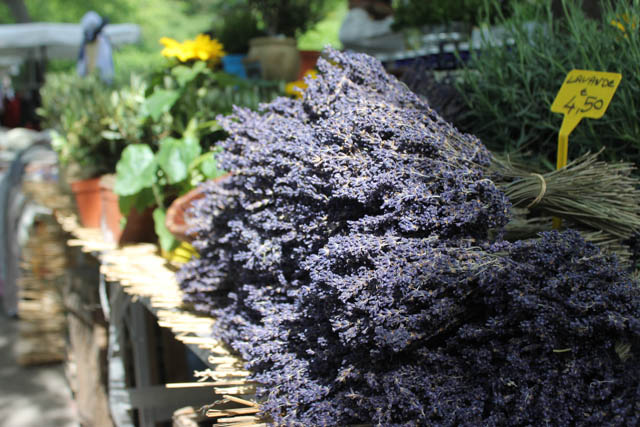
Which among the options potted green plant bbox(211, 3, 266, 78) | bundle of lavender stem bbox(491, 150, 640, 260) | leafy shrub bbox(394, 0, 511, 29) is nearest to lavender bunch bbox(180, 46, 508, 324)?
bundle of lavender stem bbox(491, 150, 640, 260)

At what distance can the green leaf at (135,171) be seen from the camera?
1.82 metres

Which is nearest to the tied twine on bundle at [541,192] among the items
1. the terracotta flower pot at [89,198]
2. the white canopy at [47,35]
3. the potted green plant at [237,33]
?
the terracotta flower pot at [89,198]

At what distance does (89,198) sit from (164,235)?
2.26 feet

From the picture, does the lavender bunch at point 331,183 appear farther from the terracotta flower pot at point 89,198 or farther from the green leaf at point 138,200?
the terracotta flower pot at point 89,198

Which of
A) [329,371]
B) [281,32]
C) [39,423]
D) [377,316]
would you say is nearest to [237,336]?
[329,371]

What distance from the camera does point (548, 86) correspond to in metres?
1.40

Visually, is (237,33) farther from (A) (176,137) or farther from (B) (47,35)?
(B) (47,35)

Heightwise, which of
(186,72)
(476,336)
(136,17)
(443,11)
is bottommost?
(476,336)

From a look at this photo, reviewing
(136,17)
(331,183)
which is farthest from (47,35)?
(136,17)

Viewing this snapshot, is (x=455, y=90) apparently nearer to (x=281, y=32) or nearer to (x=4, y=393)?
(x=281, y=32)

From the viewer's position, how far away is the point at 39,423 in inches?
128

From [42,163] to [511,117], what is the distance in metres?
2.95

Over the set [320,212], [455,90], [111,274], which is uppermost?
[455,90]

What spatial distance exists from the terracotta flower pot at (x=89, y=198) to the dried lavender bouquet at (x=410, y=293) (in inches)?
52.0
